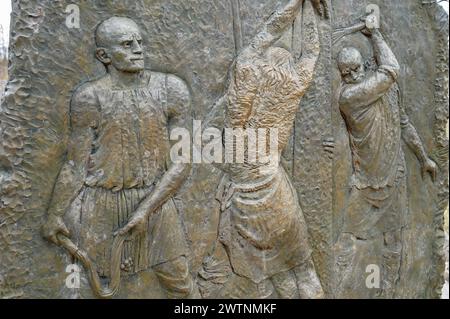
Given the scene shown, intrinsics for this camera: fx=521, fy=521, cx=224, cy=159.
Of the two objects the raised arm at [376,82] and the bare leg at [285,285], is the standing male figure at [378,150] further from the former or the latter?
the bare leg at [285,285]

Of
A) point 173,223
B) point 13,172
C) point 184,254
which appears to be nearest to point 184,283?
point 184,254

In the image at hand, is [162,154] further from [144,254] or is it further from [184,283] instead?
[184,283]

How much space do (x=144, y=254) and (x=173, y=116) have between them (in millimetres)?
736

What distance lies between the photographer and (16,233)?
2539 millimetres

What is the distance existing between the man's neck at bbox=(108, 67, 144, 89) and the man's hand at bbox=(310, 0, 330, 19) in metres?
1.08

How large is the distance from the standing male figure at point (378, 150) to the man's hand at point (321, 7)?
0.26m

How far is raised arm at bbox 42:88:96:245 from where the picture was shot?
8.34 ft

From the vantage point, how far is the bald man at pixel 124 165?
8.41ft

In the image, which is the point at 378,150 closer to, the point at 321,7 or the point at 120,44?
the point at 321,7

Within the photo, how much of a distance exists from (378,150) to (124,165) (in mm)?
1588

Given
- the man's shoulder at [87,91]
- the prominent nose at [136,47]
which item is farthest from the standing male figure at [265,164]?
the man's shoulder at [87,91]

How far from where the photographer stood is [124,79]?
2613mm

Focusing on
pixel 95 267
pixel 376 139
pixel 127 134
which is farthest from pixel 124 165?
pixel 376 139

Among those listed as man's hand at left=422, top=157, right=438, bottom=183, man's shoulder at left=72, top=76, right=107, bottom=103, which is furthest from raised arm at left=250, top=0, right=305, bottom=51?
man's hand at left=422, top=157, right=438, bottom=183
